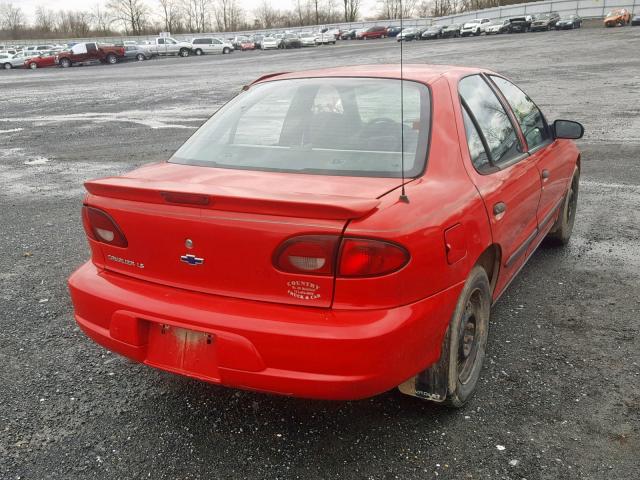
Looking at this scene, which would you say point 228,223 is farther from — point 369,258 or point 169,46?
point 169,46

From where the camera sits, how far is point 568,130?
13.6 ft

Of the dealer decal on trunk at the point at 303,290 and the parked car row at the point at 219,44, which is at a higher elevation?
the parked car row at the point at 219,44

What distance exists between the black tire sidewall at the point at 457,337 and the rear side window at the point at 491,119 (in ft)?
2.38

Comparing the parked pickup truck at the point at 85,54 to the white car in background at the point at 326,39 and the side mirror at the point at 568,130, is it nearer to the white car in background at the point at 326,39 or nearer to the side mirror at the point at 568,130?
the white car in background at the point at 326,39

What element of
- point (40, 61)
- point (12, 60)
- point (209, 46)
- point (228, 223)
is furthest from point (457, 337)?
point (209, 46)

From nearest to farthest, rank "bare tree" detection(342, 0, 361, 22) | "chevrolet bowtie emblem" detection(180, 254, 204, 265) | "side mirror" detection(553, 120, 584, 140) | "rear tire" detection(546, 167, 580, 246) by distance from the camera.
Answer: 1. "chevrolet bowtie emblem" detection(180, 254, 204, 265)
2. "side mirror" detection(553, 120, 584, 140)
3. "rear tire" detection(546, 167, 580, 246)
4. "bare tree" detection(342, 0, 361, 22)

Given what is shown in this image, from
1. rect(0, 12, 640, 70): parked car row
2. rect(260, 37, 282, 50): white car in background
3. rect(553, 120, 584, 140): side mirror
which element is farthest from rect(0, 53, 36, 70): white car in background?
rect(553, 120, 584, 140): side mirror

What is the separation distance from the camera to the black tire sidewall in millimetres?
2572

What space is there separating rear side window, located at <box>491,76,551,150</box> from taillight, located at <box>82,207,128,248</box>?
2553mm

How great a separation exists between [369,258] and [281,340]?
45 centimetres

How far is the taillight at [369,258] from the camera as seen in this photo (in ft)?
7.24

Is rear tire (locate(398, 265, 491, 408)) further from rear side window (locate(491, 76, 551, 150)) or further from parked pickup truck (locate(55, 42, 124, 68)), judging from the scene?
parked pickup truck (locate(55, 42, 124, 68))

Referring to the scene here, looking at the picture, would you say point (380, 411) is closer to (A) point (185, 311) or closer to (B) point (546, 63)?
(A) point (185, 311)

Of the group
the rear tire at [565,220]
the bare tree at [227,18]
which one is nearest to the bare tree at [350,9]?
the bare tree at [227,18]
